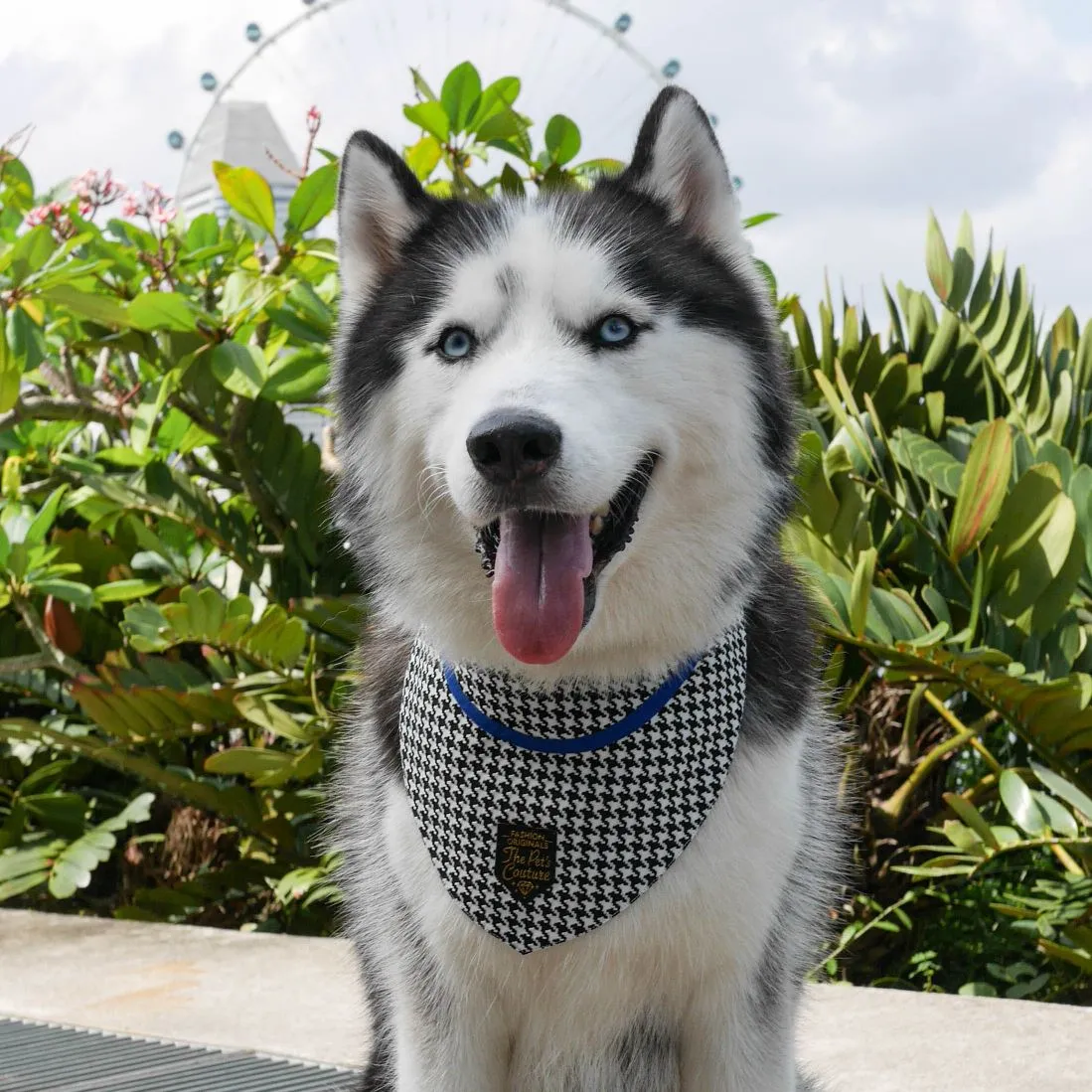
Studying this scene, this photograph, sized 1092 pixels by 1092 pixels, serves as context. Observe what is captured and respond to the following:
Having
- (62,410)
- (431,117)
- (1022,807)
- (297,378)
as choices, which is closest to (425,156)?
(431,117)

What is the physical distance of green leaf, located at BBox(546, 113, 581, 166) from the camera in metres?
3.85

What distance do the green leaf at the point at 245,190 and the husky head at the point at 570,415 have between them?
75.1 inches

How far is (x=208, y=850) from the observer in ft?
14.0

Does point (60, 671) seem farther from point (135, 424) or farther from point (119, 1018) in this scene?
point (119, 1018)

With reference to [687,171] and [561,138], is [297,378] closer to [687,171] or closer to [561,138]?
[561,138]

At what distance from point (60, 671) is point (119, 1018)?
180cm

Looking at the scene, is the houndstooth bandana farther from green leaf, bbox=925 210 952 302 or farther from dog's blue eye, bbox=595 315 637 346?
green leaf, bbox=925 210 952 302

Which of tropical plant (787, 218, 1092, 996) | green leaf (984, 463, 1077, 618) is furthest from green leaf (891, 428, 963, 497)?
green leaf (984, 463, 1077, 618)

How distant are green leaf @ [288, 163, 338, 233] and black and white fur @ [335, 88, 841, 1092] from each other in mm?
1680

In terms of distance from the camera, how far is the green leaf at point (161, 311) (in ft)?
11.7

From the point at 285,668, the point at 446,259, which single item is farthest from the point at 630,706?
the point at 285,668

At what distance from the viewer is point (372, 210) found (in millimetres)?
2006

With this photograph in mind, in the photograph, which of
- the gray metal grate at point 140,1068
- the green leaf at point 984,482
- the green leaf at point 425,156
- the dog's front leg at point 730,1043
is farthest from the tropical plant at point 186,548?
the dog's front leg at point 730,1043

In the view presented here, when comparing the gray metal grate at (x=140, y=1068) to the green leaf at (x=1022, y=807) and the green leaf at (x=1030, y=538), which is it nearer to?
the green leaf at (x=1022, y=807)
